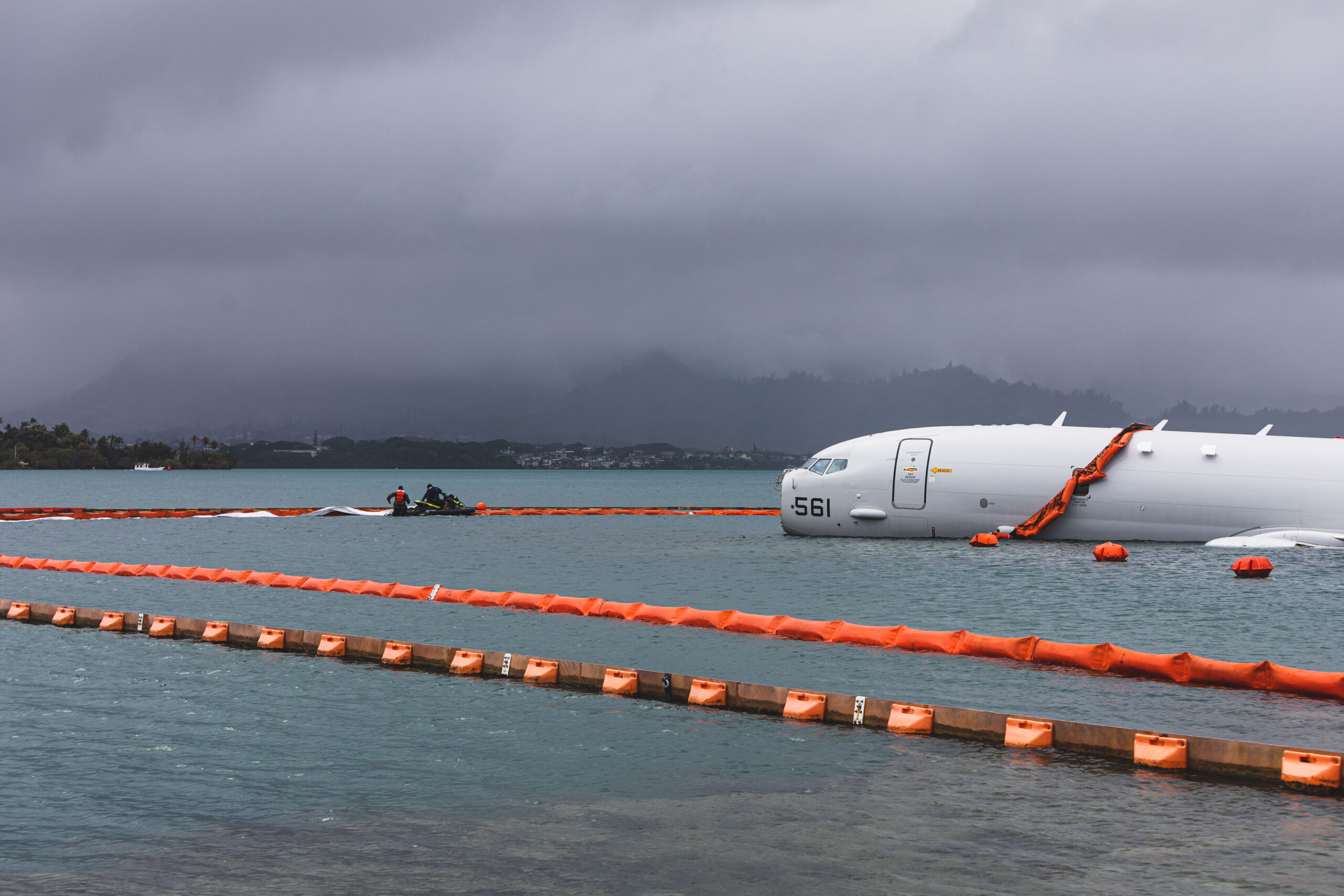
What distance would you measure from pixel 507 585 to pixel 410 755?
28618 mm

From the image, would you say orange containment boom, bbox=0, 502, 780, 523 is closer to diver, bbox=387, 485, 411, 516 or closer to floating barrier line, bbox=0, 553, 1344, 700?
diver, bbox=387, 485, 411, 516

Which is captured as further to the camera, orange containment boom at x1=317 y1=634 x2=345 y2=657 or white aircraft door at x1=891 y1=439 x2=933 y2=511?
white aircraft door at x1=891 y1=439 x2=933 y2=511

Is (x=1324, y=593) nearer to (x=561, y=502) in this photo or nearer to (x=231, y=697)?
(x=231, y=697)

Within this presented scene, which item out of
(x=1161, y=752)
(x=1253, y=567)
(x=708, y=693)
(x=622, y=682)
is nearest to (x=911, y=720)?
(x=1161, y=752)

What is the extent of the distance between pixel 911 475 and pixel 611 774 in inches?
1723

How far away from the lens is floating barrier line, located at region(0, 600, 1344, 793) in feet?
50.4

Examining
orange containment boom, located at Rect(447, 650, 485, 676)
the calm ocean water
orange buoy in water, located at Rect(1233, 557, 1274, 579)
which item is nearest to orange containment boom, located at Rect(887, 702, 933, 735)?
the calm ocean water

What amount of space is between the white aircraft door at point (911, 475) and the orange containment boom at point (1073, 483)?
495 cm

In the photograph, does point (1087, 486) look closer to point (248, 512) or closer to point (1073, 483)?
point (1073, 483)

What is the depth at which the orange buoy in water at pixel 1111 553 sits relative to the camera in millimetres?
51250

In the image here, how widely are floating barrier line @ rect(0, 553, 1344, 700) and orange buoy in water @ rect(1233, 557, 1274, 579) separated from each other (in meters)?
20.1

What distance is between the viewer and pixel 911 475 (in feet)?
188

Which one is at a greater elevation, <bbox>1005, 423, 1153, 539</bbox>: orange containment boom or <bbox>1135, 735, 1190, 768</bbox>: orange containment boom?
<bbox>1005, 423, 1153, 539</bbox>: orange containment boom

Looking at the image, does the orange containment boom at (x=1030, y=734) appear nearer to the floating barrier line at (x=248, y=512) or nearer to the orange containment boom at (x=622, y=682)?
the orange containment boom at (x=622, y=682)
